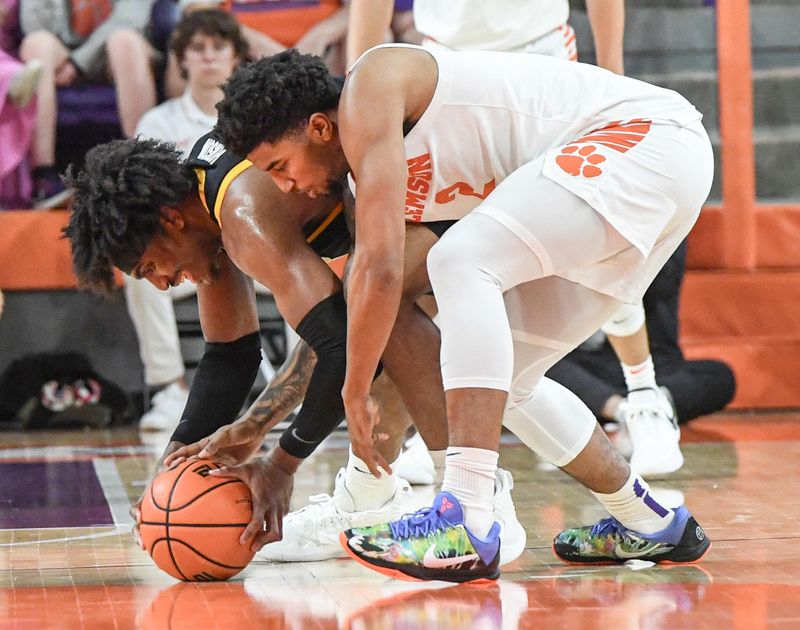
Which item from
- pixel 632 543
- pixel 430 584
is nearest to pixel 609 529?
pixel 632 543

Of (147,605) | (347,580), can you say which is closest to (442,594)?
(347,580)

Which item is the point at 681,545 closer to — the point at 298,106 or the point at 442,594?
the point at 442,594

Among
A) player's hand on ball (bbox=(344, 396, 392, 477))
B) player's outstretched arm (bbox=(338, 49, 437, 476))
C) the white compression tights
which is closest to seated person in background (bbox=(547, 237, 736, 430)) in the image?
the white compression tights

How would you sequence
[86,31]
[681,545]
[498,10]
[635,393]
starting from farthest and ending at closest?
[86,31] → [635,393] → [498,10] → [681,545]

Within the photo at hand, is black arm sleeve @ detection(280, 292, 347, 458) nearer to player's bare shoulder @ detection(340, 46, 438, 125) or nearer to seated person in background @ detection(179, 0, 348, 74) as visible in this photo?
player's bare shoulder @ detection(340, 46, 438, 125)

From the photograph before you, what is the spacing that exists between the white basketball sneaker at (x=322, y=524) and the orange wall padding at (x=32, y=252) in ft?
10.2

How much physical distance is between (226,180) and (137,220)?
0.68 feet

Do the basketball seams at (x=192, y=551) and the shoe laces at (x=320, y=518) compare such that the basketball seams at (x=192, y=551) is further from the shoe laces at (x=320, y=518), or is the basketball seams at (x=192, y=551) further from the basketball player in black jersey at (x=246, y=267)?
the shoe laces at (x=320, y=518)

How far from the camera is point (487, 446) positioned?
2553mm

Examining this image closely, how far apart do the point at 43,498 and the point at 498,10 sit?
2.01m

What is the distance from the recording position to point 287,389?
3.04 m

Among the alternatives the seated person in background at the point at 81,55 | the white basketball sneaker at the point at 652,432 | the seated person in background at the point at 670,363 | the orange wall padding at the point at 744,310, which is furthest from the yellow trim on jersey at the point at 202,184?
the orange wall padding at the point at 744,310

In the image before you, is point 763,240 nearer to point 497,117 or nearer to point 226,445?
point 497,117

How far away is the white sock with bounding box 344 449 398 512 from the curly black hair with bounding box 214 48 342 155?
91 cm
